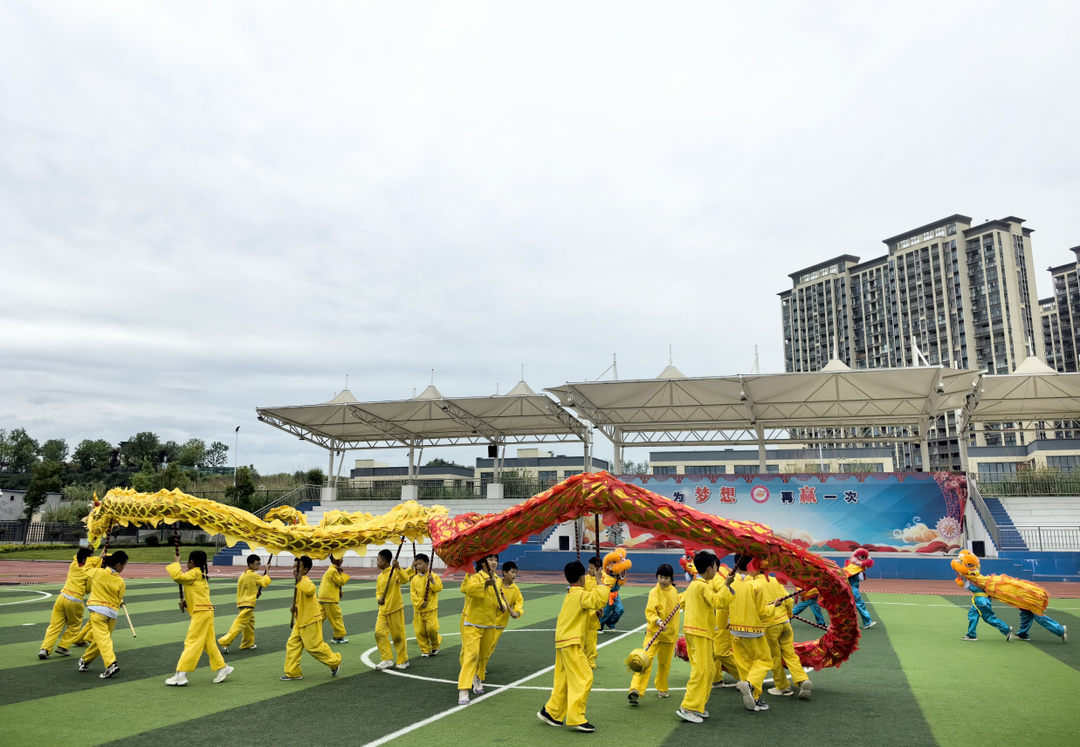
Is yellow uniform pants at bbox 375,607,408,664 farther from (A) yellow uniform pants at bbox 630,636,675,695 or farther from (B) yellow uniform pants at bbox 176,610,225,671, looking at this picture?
(A) yellow uniform pants at bbox 630,636,675,695

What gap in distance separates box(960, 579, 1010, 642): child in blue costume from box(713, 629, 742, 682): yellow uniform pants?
5.72 m

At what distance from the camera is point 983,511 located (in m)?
27.5

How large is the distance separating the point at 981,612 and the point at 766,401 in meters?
19.8

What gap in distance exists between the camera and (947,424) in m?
95.8

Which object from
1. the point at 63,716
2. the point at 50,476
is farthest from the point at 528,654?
the point at 50,476

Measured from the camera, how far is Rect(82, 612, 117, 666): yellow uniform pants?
30.1 feet

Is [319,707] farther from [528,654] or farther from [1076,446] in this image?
[1076,446]

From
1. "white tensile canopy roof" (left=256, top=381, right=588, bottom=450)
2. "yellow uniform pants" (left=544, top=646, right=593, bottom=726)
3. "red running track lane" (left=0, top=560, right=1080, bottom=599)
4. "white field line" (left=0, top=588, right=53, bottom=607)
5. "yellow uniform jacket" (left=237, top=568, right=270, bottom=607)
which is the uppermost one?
"white tensile canopy roof" (left=256, top=381, right=588, bottom=450)

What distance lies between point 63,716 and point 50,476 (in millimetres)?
48797

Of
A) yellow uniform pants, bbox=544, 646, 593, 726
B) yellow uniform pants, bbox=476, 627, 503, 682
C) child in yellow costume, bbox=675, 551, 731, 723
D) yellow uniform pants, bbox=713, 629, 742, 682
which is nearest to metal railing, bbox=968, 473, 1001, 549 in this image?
yellow uniform pants, bbox=713, 629, 742, 682

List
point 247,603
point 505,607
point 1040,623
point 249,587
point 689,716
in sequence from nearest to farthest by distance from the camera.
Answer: point 689,716
point 505,607
point 249,587
point 247,603
point 1040,623

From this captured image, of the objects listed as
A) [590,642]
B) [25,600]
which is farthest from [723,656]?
[25,600]

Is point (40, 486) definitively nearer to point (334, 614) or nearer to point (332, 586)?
point (334, 614)

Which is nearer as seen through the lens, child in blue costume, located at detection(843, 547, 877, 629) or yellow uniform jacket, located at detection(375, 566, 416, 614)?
yellow uniform jacket, located at detection(375, 566, 416, 614)
